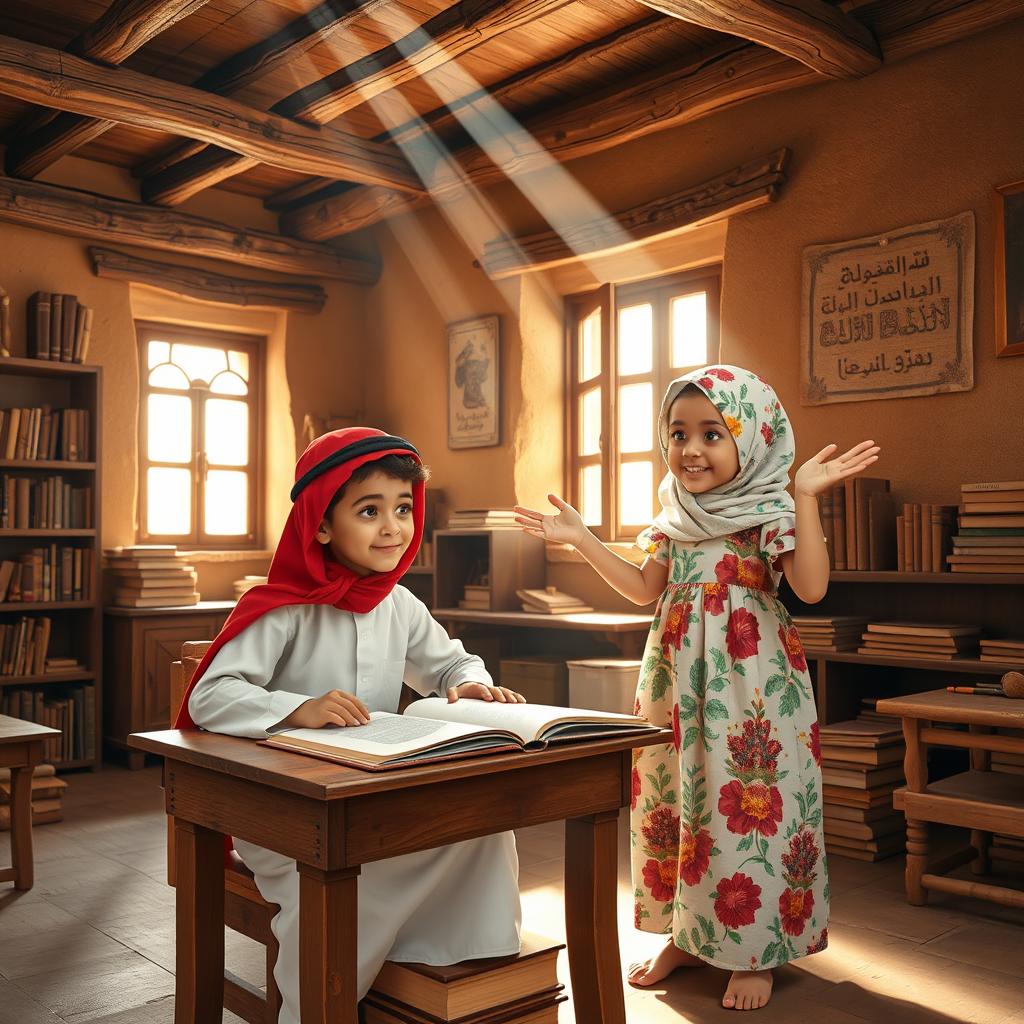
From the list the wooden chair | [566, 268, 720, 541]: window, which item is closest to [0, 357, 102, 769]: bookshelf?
[566, 268, 720, 541]: window

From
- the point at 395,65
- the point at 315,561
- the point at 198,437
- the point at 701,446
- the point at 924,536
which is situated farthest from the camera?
the point at 198,437

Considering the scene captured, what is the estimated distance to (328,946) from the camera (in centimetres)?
162

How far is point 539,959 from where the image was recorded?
2.01 metres

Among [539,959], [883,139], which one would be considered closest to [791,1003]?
[539,959]

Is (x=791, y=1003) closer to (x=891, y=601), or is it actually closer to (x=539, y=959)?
(x=539, y=959)

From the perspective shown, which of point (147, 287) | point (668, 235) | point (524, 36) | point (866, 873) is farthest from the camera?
point (147, 287)

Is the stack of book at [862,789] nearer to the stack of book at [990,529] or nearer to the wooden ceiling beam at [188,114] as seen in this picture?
the stack of book at [990,529]

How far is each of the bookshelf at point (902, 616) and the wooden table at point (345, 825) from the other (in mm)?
2412

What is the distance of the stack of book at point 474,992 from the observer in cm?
188

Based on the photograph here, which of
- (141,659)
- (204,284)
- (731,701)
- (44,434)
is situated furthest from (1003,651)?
(204,284)

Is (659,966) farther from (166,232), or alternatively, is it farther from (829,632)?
(166,232)

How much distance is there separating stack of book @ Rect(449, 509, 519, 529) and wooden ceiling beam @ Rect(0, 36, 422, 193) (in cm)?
186

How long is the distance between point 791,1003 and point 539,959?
107 cm

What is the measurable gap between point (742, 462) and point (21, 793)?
2673 mm
